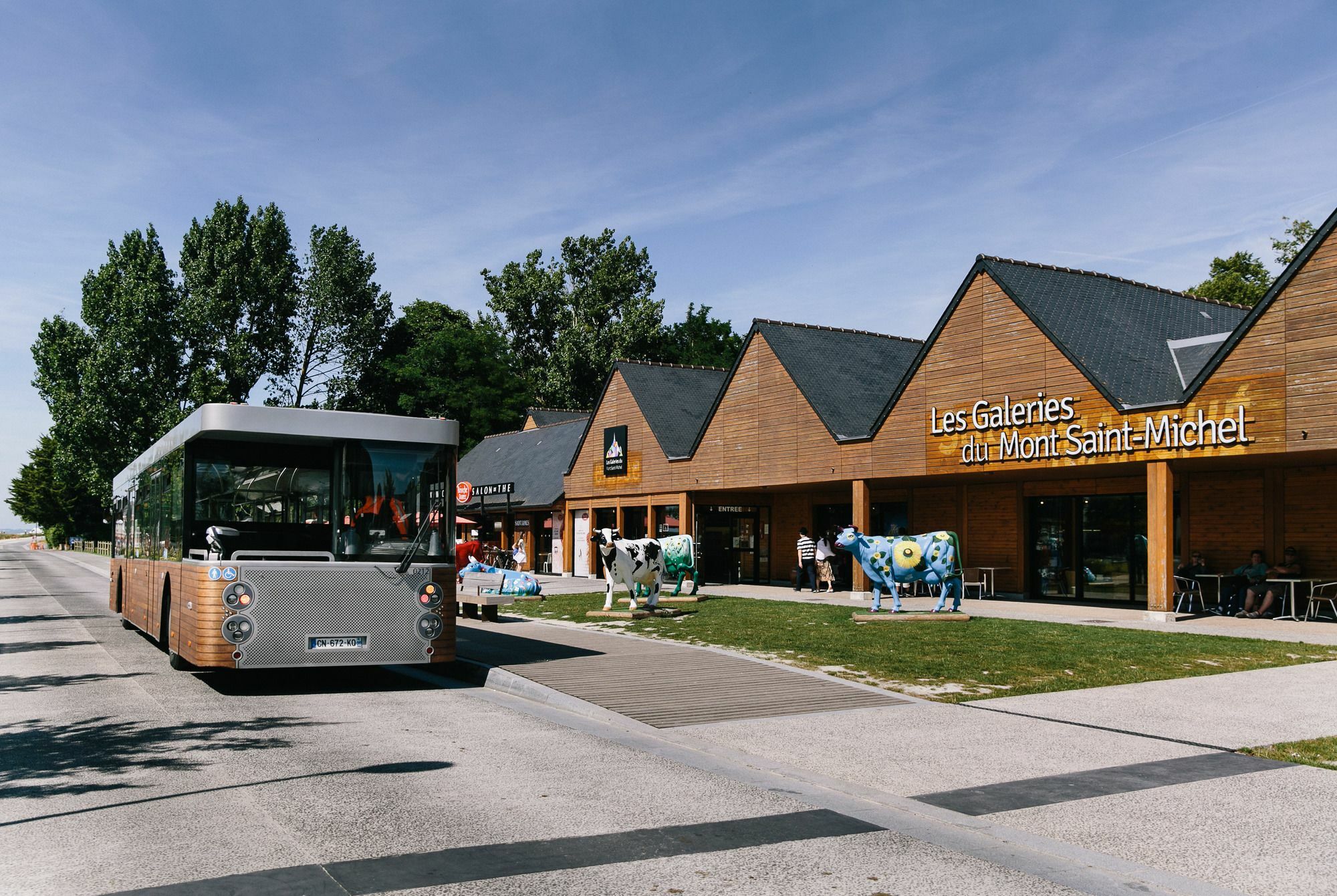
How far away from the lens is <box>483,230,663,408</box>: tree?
71812mm

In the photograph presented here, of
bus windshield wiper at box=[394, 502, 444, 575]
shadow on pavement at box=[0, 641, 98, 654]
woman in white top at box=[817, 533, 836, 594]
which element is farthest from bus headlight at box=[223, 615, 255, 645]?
woman in white top at box=[817, 533, 836, 594]

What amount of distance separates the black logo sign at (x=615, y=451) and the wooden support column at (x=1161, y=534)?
20183 mm

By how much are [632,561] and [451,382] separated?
172ft

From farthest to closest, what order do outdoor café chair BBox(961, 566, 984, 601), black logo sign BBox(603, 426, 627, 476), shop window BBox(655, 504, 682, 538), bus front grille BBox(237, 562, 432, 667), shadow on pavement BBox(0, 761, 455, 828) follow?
black logo sign BBox(603, 426, 627, 476)
shop window BBox(655, 504, 682, 538)
outdoor café chair BBox(961, 566, 984, 601)
bus front grille BBox(237, 562, 432, 667)
shadow on pavement BBox(0, 761, 455, 828)

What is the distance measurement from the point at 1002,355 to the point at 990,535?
5.82 meters

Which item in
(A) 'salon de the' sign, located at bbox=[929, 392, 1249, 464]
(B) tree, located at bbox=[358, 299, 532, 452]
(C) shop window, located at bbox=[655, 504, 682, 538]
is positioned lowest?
(C) shop window, located at bbox=[655, 504, 682, 538]

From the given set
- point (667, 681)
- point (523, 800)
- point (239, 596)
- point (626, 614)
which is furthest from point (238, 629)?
point (626, 614)

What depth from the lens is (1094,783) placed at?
289 inches

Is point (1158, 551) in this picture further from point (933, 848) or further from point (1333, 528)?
point (933, 848)

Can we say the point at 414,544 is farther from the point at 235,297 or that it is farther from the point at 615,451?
the point at 235,297

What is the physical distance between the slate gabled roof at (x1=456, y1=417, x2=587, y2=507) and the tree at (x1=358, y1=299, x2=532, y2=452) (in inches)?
572

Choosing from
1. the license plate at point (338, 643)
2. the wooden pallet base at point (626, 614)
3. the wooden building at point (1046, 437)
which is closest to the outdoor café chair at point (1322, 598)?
the wooden building at point (1046, 437)

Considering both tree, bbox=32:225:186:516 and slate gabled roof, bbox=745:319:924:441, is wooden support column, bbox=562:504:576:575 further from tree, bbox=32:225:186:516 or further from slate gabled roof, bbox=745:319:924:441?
tree, bbox=32:225:186:516

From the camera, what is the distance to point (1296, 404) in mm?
18375
